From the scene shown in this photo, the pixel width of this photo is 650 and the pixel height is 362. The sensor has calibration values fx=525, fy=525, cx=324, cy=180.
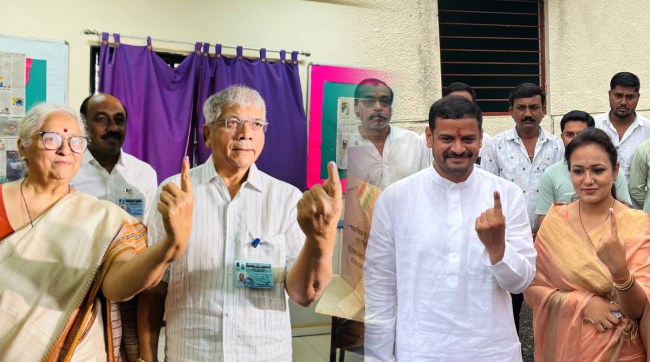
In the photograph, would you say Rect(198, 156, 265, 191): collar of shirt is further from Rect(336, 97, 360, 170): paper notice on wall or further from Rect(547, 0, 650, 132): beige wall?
Rect(547, 0, 650, 132): beige wall

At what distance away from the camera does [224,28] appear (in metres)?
2.74

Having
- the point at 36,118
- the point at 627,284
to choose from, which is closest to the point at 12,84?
the point at 36,118

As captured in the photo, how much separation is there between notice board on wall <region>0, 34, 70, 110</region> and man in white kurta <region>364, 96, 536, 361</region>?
2.06 meters

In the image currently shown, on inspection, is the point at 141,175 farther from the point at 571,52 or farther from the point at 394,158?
the point at 571,52

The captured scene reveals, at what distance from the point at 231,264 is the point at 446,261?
0.50m

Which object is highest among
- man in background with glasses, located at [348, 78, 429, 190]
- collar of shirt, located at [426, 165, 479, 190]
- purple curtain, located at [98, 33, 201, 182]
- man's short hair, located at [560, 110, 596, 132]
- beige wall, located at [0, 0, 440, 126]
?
beige wall, located at [0, 0, 440, 126]

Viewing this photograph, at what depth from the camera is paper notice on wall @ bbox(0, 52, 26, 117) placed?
2.50 m

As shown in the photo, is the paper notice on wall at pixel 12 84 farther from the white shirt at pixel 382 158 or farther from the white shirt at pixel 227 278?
the white shirt at pixel 382 158

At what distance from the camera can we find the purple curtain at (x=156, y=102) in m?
2.67

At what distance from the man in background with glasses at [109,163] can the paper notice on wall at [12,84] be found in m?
0.85

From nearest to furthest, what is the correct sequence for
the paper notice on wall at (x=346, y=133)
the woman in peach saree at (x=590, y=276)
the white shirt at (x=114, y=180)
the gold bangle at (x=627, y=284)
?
the paper notice on wall at (x=346, y=133)
the gold bangle at (x=627, y=284)
the woman in peach saree at (x=590, y=276)
the white shirt at (x=114, y=180)

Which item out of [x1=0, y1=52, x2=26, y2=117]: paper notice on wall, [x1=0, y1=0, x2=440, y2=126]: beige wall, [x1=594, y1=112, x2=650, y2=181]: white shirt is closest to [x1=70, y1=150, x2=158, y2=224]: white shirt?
[x1=0, y1=0, x2=440, y2=126]: beige wall

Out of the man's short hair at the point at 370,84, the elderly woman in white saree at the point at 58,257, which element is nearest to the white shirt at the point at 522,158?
the man's short hair at the point at 370,84

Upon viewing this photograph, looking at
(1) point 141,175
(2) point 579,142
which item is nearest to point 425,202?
(2) point 579,142
